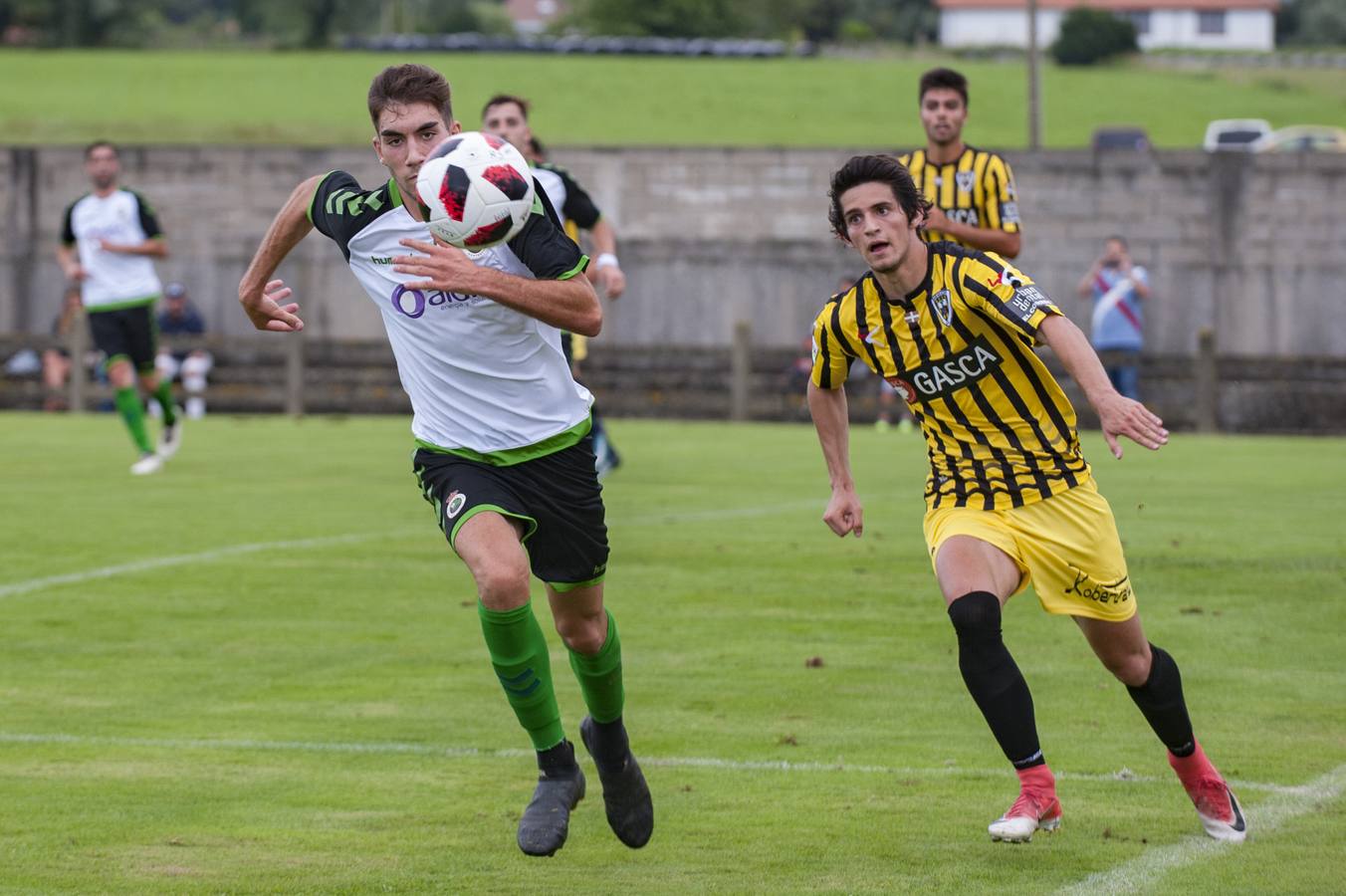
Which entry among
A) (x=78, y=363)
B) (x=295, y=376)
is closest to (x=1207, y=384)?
(x=295, y=376)

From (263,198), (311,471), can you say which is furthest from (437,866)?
(263,198)

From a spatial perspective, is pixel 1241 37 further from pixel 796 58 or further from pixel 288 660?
pixel 288 660

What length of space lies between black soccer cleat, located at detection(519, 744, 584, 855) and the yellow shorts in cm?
129

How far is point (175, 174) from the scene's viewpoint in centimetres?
3105

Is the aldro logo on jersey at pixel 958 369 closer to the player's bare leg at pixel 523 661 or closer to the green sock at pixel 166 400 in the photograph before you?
the player's bare leg at pixel 523 661

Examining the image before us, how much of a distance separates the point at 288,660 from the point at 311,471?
8.83 meters

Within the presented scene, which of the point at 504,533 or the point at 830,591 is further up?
the point at 504,533

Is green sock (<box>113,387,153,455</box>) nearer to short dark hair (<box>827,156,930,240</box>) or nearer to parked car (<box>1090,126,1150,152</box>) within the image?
short dark hair (<box>827,156,930,240</box>)

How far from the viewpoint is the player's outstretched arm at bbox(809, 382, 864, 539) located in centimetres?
628

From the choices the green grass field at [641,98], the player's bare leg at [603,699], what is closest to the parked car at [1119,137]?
the green grass field at [641,98]

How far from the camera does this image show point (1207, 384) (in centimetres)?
2492

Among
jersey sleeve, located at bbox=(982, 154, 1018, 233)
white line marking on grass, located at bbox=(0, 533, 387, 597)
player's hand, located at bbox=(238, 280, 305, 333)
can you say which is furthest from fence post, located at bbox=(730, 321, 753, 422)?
player's hand, located at bbox=(238, 280, 305, 333)

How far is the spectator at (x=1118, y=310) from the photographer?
987 inches

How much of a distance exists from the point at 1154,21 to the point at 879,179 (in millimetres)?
114403
